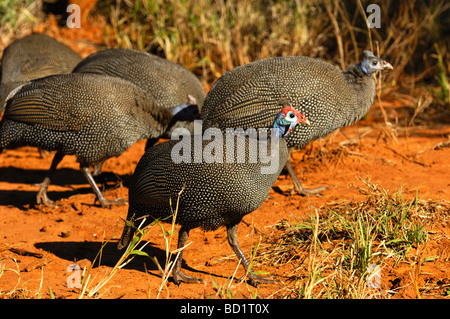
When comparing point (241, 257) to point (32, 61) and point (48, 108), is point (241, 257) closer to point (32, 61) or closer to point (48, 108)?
point (48, 108)

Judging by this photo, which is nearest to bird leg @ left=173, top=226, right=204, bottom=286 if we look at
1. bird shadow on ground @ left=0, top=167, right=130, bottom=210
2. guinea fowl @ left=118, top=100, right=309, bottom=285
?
guinea fowl @ left=118, top=100, right=309, bottom=285

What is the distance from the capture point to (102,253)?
13.1 ft

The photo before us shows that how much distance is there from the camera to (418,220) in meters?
3.58

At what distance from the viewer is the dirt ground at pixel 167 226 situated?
3383mm

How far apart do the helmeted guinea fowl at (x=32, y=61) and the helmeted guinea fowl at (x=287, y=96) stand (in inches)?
86.7

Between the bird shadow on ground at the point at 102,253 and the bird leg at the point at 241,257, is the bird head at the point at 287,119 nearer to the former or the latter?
the bird leg at the point at 241,257

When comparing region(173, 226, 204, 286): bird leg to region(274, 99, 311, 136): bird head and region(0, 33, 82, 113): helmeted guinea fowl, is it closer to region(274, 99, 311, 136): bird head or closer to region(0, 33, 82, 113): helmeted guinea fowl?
region(274, 99, 311, 136): bird head

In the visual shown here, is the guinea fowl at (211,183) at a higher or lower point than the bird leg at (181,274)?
higher

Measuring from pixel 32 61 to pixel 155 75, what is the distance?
1.46 meters

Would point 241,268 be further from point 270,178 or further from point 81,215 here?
point 81,215

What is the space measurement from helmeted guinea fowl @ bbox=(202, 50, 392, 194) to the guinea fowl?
112 centimetres

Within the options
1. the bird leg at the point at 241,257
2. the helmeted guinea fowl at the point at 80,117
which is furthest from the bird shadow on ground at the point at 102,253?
the helmeted guinea fowl at the point at 80,117

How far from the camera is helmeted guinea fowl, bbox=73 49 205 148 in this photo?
5480 millimetres
